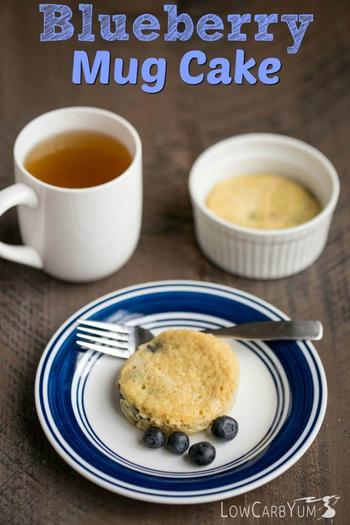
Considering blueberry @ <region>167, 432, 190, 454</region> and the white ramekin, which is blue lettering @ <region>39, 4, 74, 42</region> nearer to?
the white ramekin

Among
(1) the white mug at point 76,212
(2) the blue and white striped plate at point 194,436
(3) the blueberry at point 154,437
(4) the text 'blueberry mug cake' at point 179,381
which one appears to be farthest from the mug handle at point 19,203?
(3) the blueberry at point 154,437

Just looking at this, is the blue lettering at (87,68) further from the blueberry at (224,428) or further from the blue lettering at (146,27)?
the blueberry at (224,428)

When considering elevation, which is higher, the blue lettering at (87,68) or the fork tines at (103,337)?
the blue lettering at (87,68)

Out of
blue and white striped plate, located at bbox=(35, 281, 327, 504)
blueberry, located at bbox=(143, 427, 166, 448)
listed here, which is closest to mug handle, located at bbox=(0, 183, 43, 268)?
blue and white striped plate, located at bbox=(35, 281, 327, 504)

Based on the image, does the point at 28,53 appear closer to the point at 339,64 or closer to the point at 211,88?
the point at 211,88

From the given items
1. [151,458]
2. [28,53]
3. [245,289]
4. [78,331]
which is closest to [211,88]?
[28,53]

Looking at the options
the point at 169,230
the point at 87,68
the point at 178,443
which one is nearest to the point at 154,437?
the point at 178,443

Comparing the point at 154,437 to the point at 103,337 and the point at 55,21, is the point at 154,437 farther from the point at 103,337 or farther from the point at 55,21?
the point at 55,21
